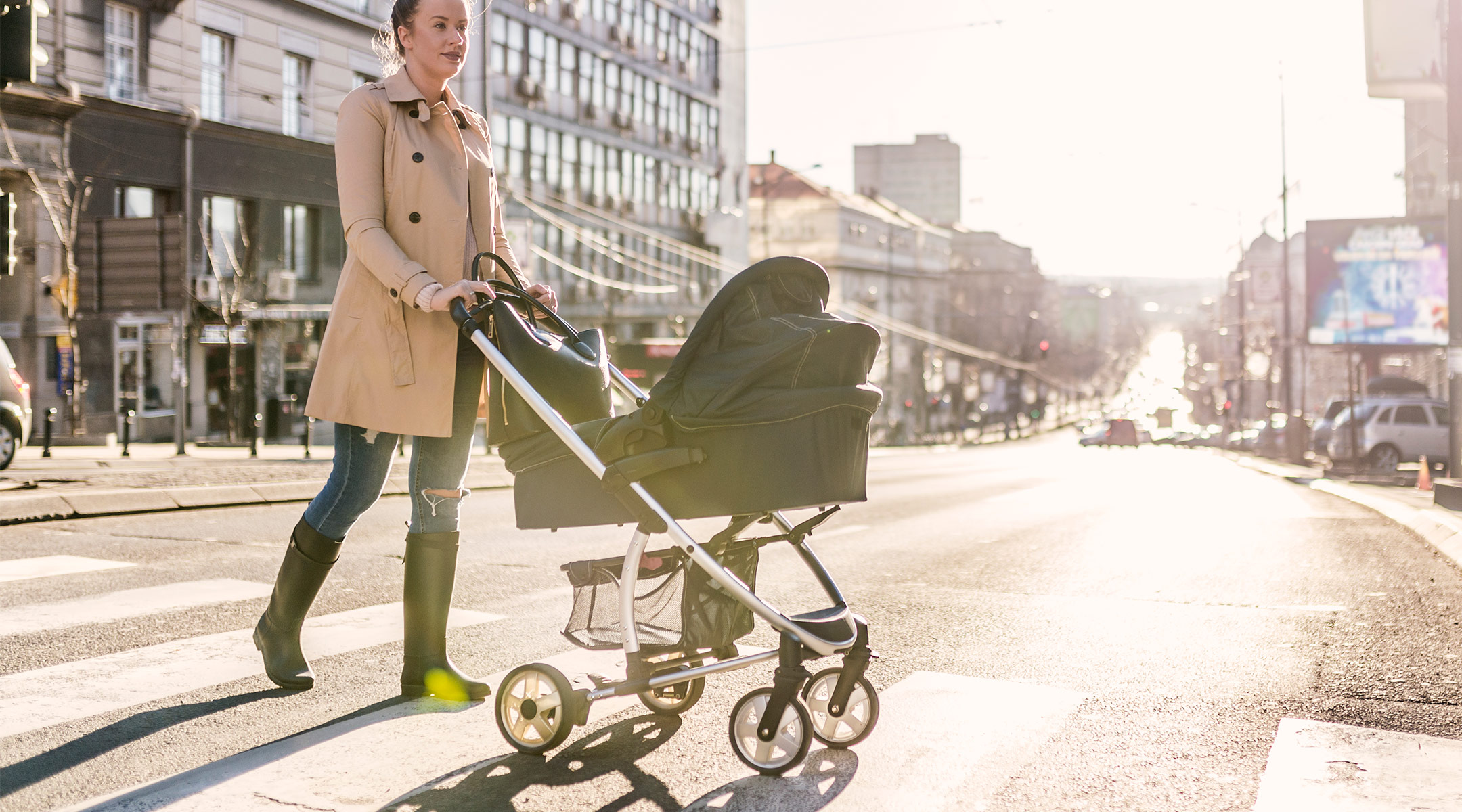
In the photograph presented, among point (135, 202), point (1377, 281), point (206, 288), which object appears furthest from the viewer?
point (1377, 281)

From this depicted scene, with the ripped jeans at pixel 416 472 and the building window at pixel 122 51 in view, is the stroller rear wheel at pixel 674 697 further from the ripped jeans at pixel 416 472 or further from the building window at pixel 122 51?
the building window at pixel 122 51

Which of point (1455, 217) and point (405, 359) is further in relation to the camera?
point (1455, 217)

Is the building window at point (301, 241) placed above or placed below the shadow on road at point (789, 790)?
above

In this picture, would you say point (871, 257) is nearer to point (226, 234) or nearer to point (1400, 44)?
point (1400, 44)

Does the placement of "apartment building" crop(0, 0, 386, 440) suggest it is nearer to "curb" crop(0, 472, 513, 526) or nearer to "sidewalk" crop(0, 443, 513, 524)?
"sidewalk" crop(0, 443, 513, 524)

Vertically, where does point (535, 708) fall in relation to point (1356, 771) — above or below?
above

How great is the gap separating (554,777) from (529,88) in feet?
133

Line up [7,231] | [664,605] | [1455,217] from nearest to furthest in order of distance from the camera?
[664,605] → [7,231] → [1455,217]

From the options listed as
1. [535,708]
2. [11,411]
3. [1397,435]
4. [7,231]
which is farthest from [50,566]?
[1397,435]

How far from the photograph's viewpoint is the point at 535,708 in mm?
3309

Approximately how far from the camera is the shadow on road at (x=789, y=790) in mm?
2992

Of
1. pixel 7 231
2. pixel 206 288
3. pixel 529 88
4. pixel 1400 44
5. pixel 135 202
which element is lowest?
pixel 7 231

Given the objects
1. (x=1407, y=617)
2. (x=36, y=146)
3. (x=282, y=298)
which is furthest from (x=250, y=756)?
(x=282, y=298)

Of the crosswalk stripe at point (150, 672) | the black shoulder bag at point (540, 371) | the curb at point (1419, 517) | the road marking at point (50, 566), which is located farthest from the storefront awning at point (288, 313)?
the black shoulder bag at point (540, 371)
